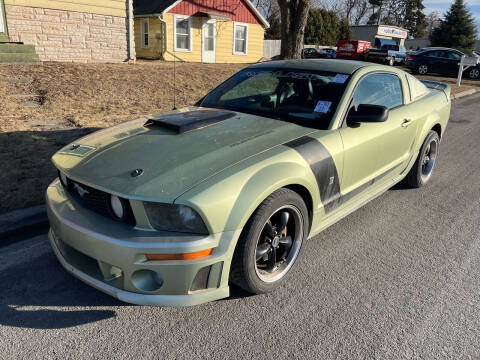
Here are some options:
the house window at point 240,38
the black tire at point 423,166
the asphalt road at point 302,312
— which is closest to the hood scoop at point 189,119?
the asphalt road at point 302,312

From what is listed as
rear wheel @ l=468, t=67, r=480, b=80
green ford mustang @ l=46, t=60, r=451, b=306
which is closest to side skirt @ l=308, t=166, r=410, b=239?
green ford mustang @ l=46, t=60, r=451, b=306

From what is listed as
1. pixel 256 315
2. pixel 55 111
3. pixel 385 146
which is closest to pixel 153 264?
pixel 256 315

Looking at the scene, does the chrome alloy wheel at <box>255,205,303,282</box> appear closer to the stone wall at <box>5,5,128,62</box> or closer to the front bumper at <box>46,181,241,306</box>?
the front bumper at <box>46,181,241,306</box>

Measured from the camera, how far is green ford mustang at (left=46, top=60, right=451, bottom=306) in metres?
2.39

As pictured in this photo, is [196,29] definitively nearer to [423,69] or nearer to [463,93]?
[423,69]

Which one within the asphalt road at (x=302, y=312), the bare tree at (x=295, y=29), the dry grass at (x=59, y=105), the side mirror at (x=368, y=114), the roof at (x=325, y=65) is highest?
the bare tree at (x=295, y=29)

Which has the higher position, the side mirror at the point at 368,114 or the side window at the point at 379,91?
the side window at the point at 379,91

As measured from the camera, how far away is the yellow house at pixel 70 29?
11695 mm

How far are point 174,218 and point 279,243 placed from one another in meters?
0.95

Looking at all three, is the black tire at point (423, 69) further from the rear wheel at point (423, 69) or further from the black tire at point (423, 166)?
the black tire at point (423, 166)

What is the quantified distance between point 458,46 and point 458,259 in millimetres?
42788

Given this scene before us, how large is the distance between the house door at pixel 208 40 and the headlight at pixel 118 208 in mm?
20584

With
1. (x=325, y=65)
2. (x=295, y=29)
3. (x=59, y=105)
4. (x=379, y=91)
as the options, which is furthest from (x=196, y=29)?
(x=379, y=91)

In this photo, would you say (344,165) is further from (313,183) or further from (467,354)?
(467,354)
